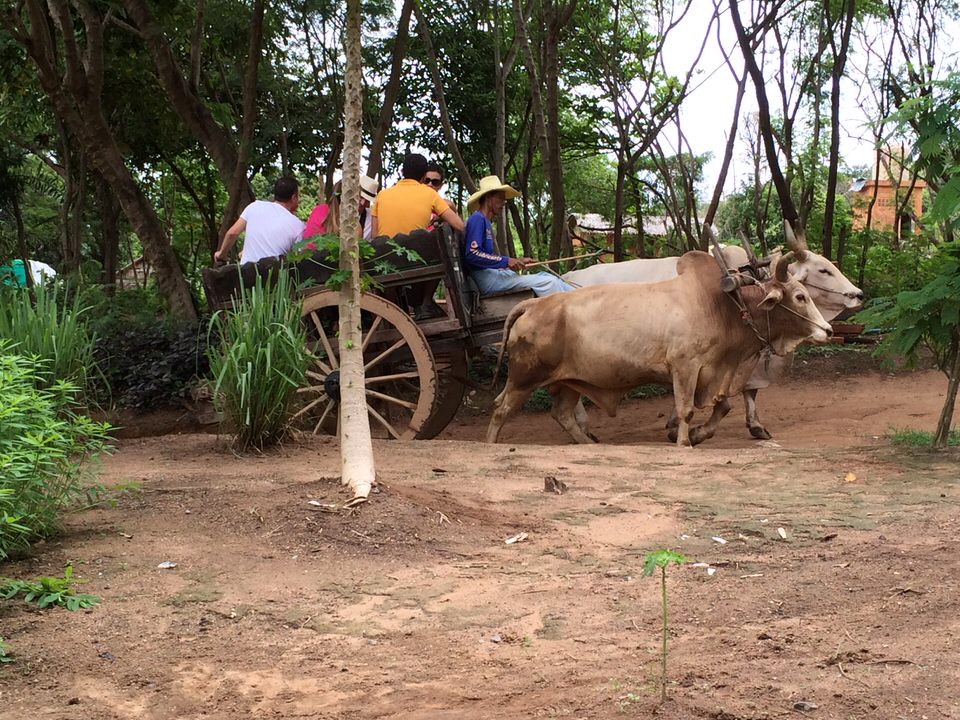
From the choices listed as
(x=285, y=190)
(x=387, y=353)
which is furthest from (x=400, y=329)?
(x=285, y=190)

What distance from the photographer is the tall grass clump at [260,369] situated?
19.2 feet

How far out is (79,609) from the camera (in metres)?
3.66

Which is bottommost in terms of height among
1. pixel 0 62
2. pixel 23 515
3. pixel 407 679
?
pixel 407 679

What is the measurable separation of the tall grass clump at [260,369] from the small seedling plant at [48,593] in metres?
2.12

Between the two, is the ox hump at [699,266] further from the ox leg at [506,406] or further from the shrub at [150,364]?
the shrub at [150,364]

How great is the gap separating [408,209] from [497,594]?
4446 millimetres

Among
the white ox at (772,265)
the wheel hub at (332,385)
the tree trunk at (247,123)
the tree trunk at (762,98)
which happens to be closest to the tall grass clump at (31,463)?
the wheel hub at (332,385)

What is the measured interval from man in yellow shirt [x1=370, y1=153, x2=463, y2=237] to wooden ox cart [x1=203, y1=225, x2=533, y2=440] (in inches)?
9.0

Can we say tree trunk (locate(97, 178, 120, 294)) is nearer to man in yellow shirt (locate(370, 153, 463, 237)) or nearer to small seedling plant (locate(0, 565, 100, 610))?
man in yellow shirt (locate(370, 153, 463, 237))

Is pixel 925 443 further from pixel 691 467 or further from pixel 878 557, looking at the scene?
pixel 878 557

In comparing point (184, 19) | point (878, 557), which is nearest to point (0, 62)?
point (184, 19)

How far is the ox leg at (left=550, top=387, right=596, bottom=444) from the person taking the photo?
8.38 m

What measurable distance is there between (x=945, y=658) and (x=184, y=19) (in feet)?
35.0

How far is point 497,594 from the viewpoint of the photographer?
390 cm
